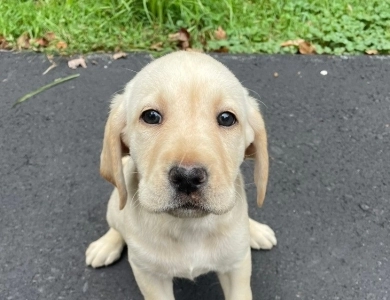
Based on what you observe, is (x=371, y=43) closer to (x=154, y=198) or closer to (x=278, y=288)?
(x=278, y=288)

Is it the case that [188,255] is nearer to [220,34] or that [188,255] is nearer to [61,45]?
[220,34]

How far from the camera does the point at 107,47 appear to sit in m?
4.62

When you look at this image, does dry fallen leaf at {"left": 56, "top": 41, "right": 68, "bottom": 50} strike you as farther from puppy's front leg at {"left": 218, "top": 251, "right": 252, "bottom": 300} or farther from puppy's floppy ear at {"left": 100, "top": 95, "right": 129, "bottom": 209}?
puppy's front leg at {"left": 218, "top": 251, "right": 252, "bottom": 300}

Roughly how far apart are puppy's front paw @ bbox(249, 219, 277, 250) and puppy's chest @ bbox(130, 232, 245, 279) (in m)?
0.71

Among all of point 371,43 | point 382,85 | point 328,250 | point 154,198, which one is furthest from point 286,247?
point 371,43

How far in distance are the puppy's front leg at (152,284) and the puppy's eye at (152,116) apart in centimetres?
78

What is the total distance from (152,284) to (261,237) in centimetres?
86

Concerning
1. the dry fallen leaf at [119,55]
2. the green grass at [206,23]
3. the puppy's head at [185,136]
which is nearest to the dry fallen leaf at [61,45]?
the green grass at [206,23]

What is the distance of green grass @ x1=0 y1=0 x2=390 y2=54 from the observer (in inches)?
182

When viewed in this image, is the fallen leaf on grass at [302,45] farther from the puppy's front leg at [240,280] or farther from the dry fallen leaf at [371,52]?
the puppy's front leg at [240,280]

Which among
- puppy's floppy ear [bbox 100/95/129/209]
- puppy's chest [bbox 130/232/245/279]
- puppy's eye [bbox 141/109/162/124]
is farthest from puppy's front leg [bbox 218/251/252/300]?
puppy's eye [bbox 141/109/162/124]

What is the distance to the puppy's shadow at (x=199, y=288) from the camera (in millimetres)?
3037

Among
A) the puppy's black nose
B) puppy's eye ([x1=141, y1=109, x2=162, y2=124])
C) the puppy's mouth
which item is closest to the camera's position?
the puppy's black nose

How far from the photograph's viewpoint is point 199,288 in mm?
3070
